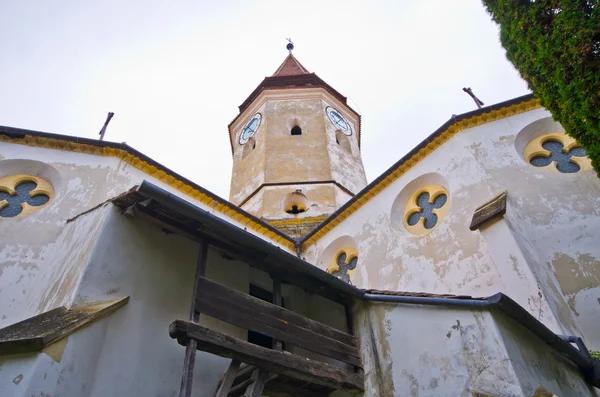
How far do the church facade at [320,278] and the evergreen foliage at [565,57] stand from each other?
2164mm

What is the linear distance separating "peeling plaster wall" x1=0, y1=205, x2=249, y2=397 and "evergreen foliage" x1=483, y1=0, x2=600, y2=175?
203 inches

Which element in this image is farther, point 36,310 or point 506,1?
point 36,310

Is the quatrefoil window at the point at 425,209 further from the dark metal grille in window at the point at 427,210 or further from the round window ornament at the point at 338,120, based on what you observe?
the round window ornament at the point at 338,120

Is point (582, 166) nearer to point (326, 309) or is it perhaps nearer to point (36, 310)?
point (326, 309)

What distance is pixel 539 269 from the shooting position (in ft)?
24.9

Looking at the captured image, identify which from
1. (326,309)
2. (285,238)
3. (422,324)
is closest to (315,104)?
(285,238)

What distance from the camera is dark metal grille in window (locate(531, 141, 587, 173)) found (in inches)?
356

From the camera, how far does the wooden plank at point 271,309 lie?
5.32 metres

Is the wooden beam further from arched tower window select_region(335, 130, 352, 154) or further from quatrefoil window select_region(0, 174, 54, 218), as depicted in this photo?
arched tower window select_region(335, 130, 352, 154)

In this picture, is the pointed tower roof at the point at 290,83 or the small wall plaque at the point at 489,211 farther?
the pointed tower roof at the point at 290,83

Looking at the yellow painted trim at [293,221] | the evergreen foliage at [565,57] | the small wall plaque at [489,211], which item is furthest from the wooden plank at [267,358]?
the yellow painted trim at [293,221]

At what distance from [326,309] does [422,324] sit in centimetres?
195

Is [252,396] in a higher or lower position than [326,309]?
lower

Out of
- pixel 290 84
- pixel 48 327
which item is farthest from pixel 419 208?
pixel 290 84
